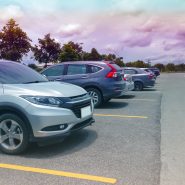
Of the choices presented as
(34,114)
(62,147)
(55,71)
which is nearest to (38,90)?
(34,114)

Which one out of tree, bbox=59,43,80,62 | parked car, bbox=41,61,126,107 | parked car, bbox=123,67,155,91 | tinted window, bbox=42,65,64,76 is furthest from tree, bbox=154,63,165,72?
tinted window, bbox=42,65,64,76

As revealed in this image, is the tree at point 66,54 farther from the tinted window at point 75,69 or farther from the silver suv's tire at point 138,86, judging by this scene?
the tinted window at point 75,69

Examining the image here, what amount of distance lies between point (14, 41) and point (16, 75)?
76.1 feet

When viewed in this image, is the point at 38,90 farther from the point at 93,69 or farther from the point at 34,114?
the point at 93,69

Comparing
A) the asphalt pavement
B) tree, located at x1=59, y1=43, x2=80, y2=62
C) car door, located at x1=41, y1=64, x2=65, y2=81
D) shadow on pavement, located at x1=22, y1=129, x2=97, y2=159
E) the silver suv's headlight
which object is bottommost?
the asphalt pavement

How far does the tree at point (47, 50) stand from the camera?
120ft

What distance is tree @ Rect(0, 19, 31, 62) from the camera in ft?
91.4

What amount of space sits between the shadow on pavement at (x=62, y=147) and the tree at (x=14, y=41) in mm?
22313

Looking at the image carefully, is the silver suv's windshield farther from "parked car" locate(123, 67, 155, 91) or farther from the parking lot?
"parked car" locate(123, 67, 155, 91)

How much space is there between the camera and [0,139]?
5.43m

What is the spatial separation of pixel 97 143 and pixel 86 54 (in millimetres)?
46651

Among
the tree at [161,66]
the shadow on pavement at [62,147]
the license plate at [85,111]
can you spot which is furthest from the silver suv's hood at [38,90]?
the tree at [161,66]

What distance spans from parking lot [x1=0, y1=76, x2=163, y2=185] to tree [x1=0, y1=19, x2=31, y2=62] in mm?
22042

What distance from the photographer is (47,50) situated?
121 ft
